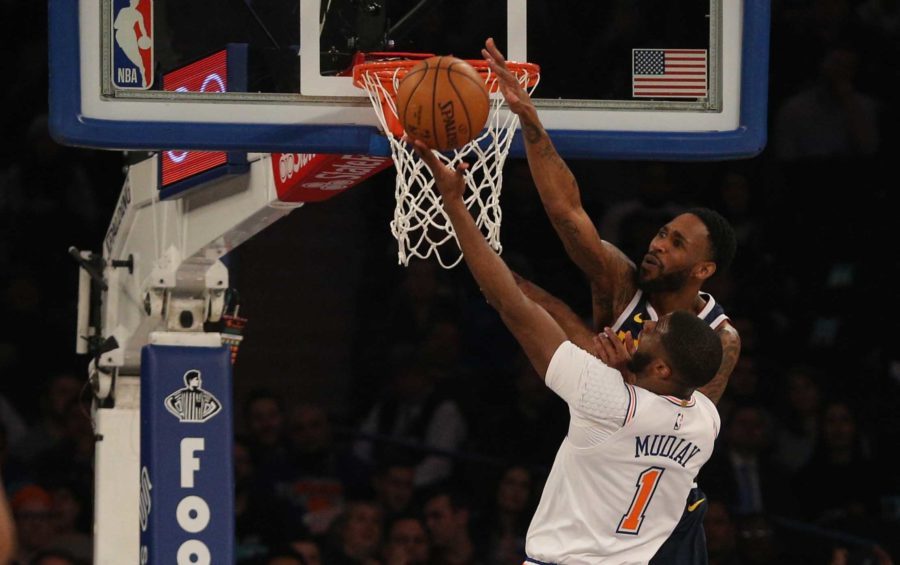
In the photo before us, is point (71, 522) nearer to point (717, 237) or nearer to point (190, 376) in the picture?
point (190, 376)

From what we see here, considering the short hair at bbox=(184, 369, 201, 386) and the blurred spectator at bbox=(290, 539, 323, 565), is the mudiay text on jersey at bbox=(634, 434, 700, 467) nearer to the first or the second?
the short hair at bbox=(184, 369, 201, 386)

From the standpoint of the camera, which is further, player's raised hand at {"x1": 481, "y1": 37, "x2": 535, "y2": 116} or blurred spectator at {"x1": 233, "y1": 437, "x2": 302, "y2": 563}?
blurred spectator at {"x1": 233, "y1": 437, "x2": 302, "y2": 563}

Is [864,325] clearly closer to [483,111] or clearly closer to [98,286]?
[98,286]

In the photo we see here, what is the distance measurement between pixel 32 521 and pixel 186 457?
96.6 inches

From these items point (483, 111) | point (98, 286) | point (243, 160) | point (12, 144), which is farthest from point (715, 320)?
point (12, 144)

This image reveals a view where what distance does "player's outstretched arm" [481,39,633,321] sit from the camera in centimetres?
487

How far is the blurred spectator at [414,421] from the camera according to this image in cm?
939

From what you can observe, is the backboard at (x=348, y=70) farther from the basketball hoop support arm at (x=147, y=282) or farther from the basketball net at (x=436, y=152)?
the basketball hoop support arm at (x=147, y=282)

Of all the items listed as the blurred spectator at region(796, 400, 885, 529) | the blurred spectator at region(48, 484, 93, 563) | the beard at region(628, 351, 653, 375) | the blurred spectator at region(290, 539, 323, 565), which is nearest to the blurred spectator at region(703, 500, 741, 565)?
the blurred spectator at region(796, 400, 885, 529)

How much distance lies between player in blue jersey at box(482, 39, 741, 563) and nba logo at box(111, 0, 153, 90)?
124 cm

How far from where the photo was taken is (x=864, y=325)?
34.9 ft

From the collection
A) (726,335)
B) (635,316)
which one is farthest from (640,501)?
(726,335)

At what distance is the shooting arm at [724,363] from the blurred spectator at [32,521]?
3.99 m

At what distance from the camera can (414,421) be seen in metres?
9.71
